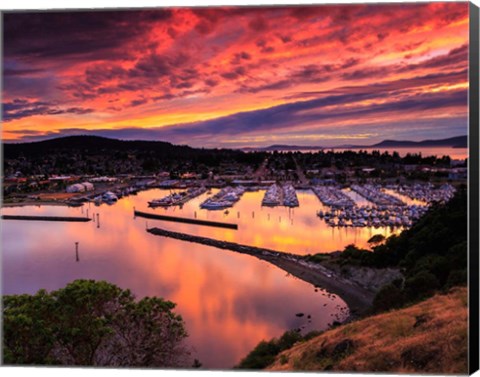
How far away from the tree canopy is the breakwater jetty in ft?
11.3

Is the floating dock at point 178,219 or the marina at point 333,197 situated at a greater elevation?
the marina at point 333,197

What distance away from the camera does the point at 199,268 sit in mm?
8797

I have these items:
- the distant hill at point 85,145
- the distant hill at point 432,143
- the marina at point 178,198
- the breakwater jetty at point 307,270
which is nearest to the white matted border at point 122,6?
the distant hill at point 432,143

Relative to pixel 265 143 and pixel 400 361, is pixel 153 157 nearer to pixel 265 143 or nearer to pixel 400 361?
pixel 265 143

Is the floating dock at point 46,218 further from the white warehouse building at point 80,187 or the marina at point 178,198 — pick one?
the marina at point 178,198

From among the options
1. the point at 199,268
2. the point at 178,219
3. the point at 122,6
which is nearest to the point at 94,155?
the point at 199,268

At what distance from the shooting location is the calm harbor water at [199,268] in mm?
5887

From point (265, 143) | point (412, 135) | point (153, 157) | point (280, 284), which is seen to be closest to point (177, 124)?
point (265, 143)

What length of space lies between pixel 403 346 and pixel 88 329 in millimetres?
2272

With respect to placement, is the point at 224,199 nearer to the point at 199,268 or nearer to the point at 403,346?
the point at 199,268

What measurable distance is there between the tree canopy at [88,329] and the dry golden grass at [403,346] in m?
1.03

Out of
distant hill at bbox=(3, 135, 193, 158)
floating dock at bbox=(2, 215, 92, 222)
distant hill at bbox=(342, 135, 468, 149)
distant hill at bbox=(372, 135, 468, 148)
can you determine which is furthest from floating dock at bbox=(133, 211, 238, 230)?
distant hill at bbox=(372, 135, 468, 148)

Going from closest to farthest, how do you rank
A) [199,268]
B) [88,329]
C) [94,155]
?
[88,329], [94,155], [199,268]

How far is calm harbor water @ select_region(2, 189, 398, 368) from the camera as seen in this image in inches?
232
